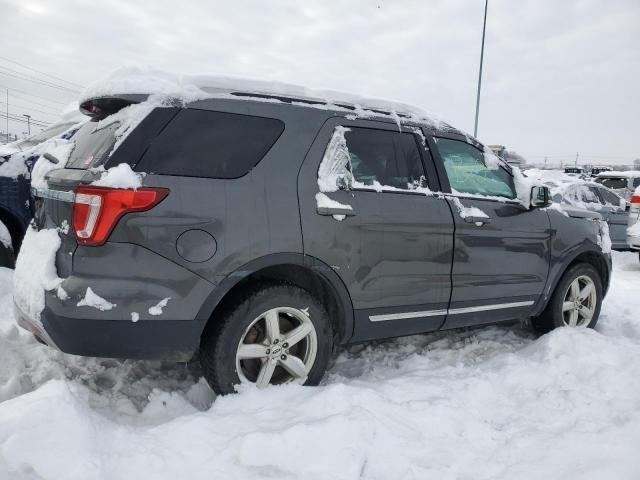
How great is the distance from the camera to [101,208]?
7.37 ft

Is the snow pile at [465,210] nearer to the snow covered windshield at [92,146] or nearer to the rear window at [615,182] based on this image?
the snow covered windshield at [92,146]

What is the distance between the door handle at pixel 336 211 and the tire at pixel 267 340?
46 centimetres

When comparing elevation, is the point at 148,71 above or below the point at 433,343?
above

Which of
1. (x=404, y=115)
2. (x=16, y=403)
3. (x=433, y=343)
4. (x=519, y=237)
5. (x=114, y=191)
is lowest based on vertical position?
(x=433, y=343)

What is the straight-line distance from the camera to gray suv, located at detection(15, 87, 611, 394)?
2293mm

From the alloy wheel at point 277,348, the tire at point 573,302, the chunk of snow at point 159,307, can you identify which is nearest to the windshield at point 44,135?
the chunk of snow at point 159,307

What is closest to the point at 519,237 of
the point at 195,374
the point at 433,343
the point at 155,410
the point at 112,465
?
the point at 433,343

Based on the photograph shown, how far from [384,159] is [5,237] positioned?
3628mm

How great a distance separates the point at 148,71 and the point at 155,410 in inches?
72.6

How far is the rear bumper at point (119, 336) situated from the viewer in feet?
7.43

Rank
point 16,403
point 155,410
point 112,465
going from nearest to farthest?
1. point 112,465
2. point 16,403
3. point 155,410

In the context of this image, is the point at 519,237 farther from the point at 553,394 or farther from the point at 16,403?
the point at 16,403

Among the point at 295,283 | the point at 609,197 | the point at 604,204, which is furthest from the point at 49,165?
the point at 609,197

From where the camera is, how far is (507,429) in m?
2.63
